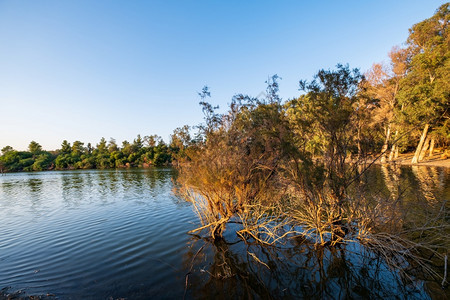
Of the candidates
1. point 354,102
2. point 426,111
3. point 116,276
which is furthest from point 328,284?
point 426,111

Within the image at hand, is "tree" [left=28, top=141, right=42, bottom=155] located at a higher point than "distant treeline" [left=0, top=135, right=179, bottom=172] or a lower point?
higher

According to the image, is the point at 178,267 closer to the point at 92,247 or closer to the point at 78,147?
the point at 92,247

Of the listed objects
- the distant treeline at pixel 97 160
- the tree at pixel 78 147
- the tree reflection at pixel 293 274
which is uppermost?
the tree at pixel 78 147

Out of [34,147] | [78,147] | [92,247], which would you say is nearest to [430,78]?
[92,247]

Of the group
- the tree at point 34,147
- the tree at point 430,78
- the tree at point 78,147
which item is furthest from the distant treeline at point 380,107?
the tree at point 34,147

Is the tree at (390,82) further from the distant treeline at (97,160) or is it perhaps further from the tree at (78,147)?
the tree at (78,147)

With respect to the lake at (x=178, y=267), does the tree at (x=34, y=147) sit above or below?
above

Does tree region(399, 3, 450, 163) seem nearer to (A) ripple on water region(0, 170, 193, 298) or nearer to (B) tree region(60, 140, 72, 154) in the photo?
(A) ripple on water region(0, 170, 193, 298)

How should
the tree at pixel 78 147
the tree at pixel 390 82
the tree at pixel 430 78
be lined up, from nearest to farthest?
1. the tree at pixel 430 78
2. the tree at pixel 390 82
3. the tree at pixel 78 147

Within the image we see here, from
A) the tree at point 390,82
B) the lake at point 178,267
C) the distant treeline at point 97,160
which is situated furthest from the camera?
the distant treeline at point 97,160

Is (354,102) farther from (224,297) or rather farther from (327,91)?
(224,297)

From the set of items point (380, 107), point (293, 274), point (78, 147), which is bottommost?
point (293, 274)

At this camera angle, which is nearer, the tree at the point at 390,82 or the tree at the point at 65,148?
the tree at the point at 390,82

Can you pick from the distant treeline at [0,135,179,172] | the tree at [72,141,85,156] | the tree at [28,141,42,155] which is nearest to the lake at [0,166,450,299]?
the distant treeline at [0,135,179,172]
